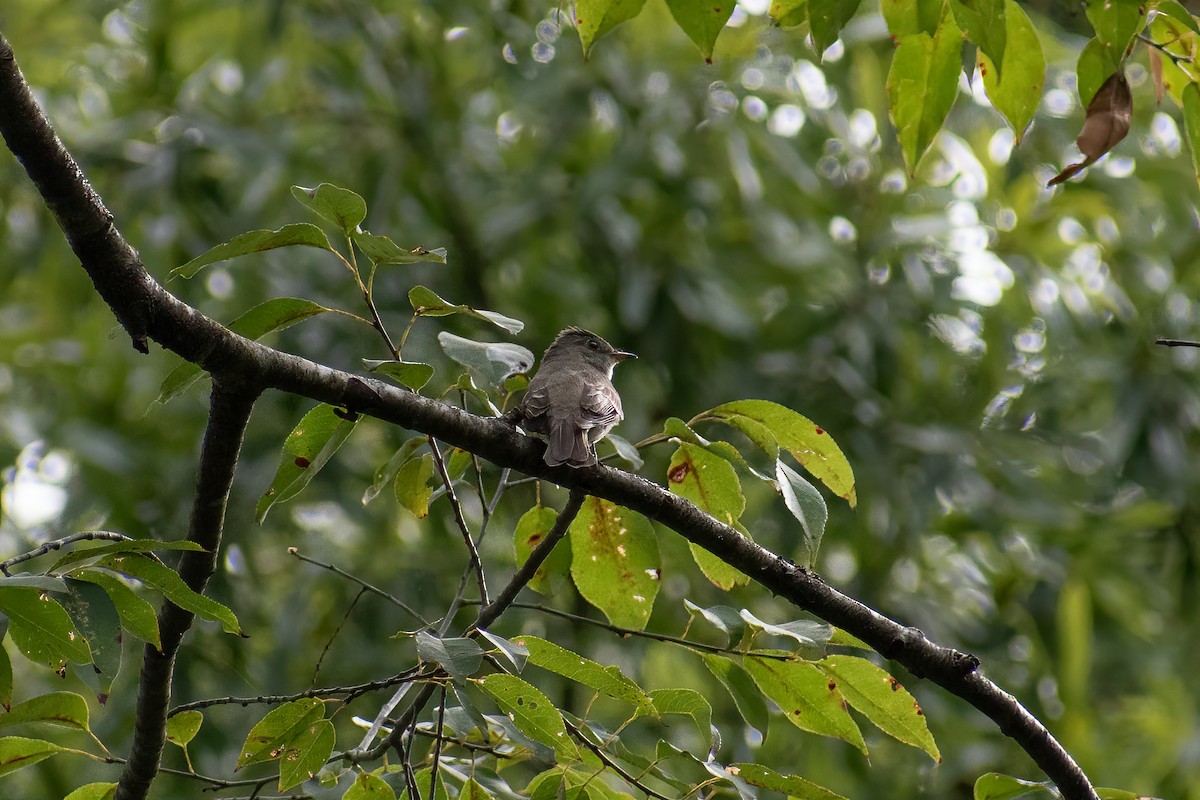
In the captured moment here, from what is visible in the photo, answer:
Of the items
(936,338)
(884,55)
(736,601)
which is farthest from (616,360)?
(884,55)

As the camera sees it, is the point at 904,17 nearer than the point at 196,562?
No

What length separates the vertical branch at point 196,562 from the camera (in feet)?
6.07

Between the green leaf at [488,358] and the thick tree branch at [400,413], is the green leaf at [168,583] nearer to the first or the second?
the thick tree branch at [400,413]

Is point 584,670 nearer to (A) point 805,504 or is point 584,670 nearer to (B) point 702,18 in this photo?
(A) point 805,504

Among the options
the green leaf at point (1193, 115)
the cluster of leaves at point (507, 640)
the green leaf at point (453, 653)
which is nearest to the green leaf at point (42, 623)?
the cluster of leaves at point (507, 640)

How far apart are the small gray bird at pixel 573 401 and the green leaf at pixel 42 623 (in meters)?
0.80

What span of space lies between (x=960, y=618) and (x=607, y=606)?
4.40 metres

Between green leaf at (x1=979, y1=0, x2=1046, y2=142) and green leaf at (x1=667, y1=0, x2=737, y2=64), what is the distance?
49 cm

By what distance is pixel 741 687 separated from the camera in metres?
2.08

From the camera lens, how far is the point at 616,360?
4352mm

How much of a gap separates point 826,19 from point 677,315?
381 centimetres

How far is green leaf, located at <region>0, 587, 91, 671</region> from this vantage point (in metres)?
1.63

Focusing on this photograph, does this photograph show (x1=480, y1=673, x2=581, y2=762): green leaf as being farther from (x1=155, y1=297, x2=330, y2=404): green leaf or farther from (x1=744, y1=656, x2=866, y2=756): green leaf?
(x1=155, y1=297, x2=330, y2=404): green leaf

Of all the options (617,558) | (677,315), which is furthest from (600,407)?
(677,315)
